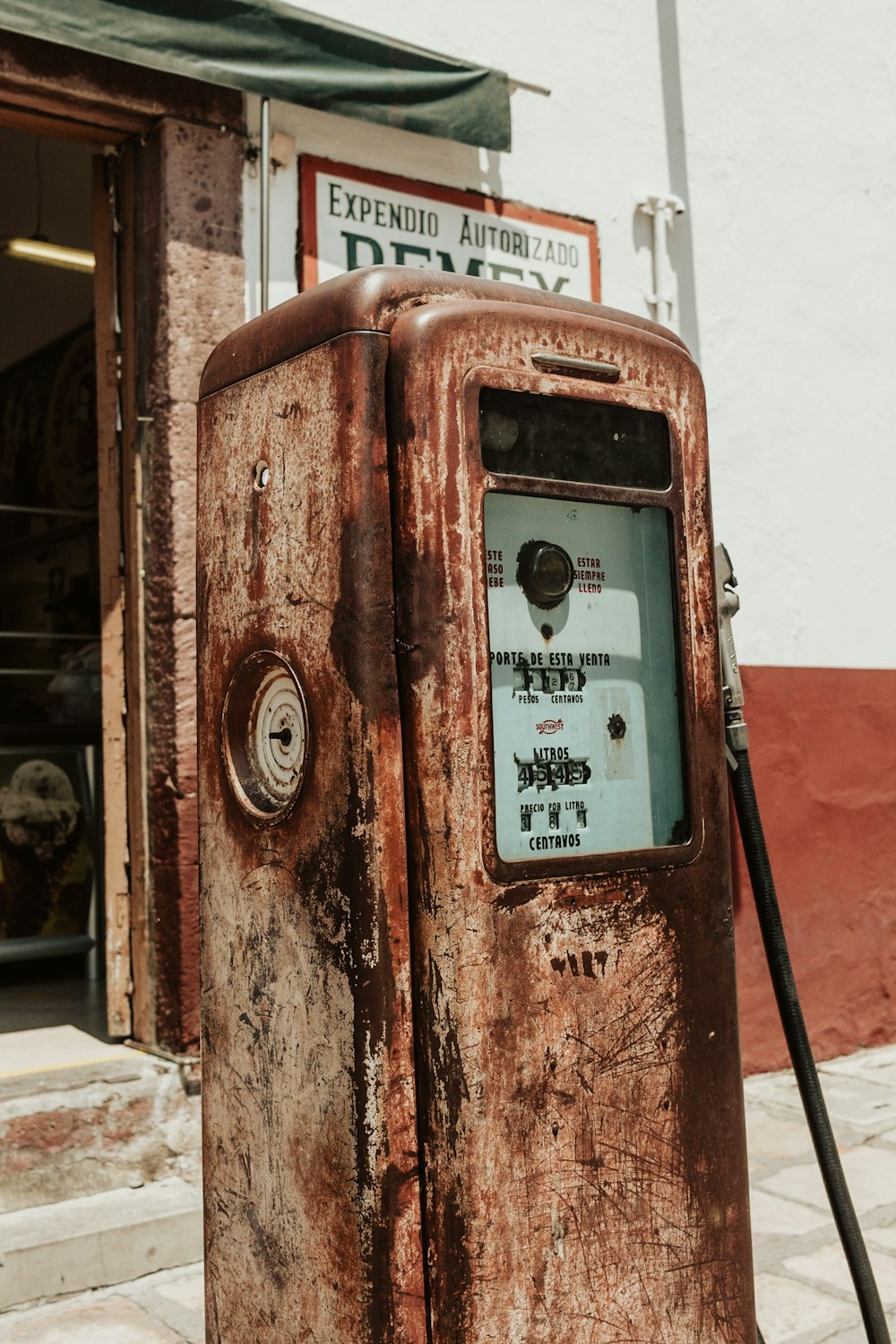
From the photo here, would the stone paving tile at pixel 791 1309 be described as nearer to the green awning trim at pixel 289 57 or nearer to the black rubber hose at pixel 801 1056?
the black rubber hose at pixel 801 1056

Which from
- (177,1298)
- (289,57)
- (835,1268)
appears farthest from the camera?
(289,57)

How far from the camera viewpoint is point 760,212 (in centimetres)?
500

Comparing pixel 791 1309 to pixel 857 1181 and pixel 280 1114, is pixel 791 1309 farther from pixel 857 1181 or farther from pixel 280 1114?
pixel 280 1114

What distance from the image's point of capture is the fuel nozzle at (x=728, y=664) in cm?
214

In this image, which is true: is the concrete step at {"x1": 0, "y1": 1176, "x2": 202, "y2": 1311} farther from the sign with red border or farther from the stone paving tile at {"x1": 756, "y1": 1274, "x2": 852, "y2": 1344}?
the sign with red border

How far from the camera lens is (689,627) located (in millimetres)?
2078

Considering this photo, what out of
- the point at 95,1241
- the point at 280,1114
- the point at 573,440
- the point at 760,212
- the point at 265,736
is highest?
the point at 760,212

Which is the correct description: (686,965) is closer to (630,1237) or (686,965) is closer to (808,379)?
(630,1237)

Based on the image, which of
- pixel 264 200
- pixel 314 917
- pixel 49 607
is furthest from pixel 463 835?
pixel 49 607

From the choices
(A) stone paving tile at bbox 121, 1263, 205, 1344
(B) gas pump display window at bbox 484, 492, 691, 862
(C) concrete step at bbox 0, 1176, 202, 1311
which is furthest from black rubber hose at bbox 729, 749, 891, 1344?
(C) concrete step at bbox 0, 1176, 202, 1311

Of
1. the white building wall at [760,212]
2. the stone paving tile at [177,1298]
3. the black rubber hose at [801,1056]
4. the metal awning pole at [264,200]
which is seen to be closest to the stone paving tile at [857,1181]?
the black rubber hose at [801,1056]

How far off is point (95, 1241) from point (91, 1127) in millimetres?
319

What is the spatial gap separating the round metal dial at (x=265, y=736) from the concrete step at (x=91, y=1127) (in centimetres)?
166

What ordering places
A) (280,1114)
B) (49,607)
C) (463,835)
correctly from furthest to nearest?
(49,607) < (280,1114) < (463,835)
